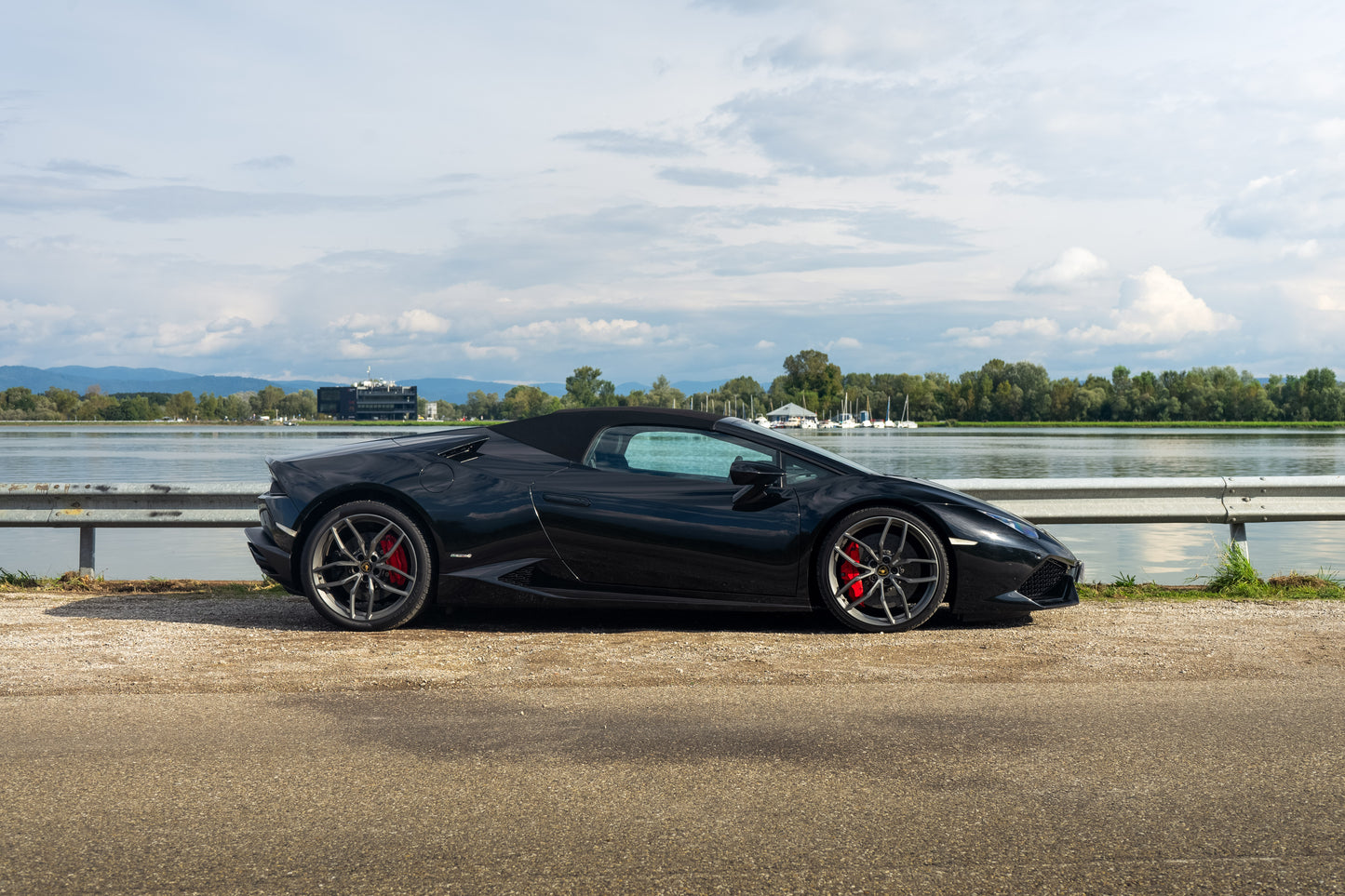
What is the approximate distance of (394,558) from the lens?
6.01 metres

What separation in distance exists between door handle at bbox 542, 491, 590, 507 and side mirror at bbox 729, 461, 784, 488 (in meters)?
0.81

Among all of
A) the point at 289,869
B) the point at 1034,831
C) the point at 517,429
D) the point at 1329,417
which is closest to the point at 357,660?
the point at 517,429

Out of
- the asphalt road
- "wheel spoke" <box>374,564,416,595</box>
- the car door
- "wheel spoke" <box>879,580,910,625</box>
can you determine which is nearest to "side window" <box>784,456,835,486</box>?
the car door

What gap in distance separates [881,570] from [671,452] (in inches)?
52.1

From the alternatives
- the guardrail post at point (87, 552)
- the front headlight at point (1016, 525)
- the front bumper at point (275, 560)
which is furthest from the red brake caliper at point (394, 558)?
the guardrail post at point (87, 552)

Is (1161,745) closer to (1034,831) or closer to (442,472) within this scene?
(1034,831)

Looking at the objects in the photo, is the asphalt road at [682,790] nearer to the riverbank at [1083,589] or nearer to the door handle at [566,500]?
→ the door handle at [566,500]

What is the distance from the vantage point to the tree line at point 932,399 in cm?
12838

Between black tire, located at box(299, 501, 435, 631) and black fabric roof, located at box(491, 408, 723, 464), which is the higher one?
black fabric roof, located at box(491, 408, 723, 464)

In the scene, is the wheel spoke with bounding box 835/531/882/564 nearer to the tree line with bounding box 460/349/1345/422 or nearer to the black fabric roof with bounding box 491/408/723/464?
the black fabric roof with bounding box 491/408/723/464

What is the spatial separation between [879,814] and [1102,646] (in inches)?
117

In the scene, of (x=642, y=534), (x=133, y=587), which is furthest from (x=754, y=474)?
(x=133, y=587)

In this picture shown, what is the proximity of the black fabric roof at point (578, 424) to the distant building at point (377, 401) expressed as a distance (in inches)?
6707

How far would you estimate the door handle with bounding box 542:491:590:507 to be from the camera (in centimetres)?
589
